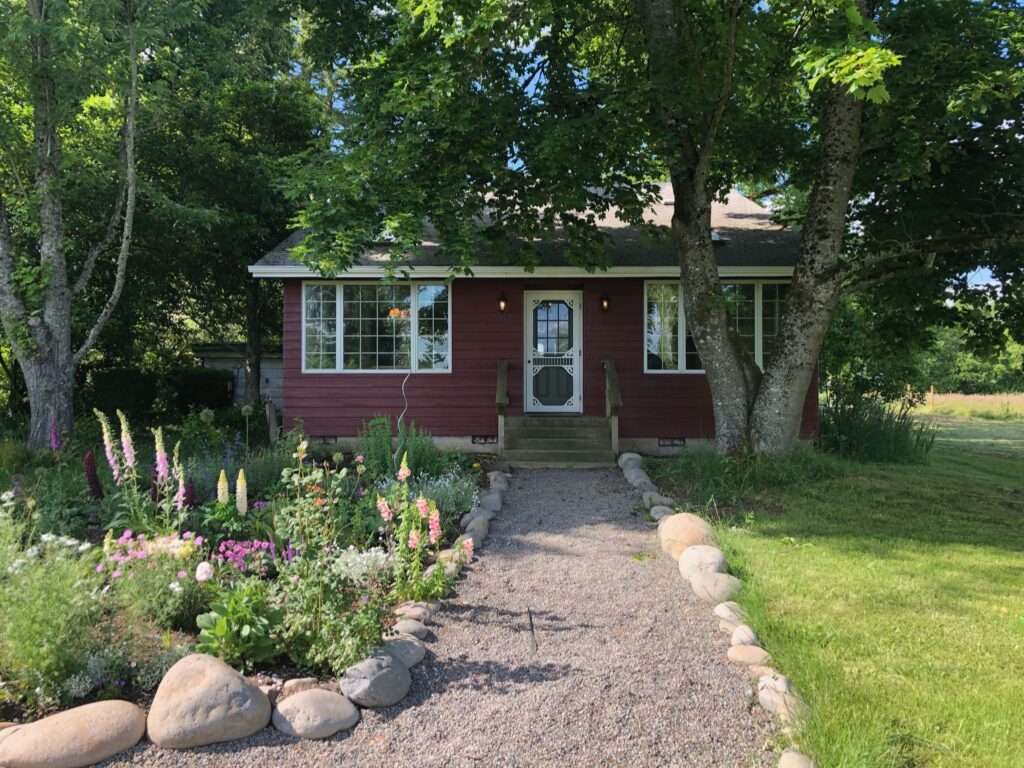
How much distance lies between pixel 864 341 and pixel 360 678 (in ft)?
43.5

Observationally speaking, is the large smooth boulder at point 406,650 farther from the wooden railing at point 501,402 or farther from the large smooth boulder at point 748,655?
the wooden railing at point 501,402

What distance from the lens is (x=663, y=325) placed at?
35.8 ft

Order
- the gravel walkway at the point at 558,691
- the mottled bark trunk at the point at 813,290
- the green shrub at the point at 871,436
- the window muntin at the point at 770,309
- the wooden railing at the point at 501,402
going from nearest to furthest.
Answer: the gravel walkway at the point at 558,691
the mottled bark trunk at the point at 813,290
the wooden railing at the point at 501,402
the green shrub at the point at 871,436
the window muntin at the point at 770,309

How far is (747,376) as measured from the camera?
28.2 ft

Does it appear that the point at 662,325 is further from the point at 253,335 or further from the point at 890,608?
the point at 253,335

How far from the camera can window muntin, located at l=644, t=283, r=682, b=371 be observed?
10891 millimetres

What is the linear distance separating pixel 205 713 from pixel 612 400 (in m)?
Result: 7.85

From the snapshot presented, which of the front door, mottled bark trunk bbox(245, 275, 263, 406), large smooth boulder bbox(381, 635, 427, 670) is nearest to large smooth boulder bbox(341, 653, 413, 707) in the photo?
large smooth boulder bbox(381, 635, 427, 670)

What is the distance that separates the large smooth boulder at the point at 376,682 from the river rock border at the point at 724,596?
161 cm

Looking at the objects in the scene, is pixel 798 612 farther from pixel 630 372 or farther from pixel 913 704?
pixel 630 372

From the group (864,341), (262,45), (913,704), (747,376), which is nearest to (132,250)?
(262,45)

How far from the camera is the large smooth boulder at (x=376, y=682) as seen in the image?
297 centimetres

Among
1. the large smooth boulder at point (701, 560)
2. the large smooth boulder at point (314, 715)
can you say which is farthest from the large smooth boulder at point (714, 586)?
the large smooth boulder at point (314, 715)

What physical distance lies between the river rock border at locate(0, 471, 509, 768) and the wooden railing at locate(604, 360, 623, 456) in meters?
7.10
